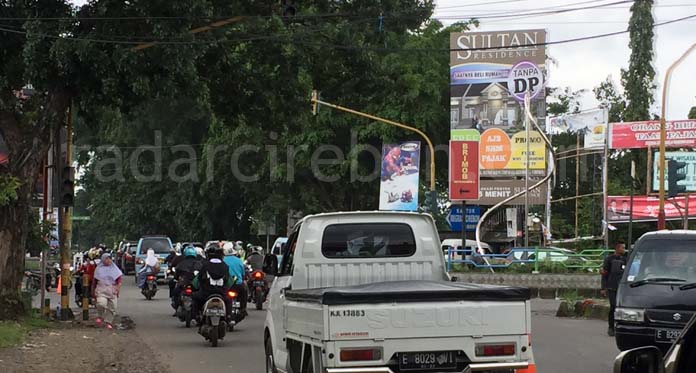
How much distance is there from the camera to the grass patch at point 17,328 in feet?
58.0

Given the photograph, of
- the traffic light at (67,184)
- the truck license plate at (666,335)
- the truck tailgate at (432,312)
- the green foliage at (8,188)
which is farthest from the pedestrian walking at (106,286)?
the truck tailgate at (432,312)

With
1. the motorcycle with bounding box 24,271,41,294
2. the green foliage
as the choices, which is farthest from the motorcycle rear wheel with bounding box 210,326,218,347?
the motorcycle with bounding box 24,271,41,294

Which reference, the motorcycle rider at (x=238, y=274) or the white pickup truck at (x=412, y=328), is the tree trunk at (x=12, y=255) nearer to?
the motorcycle rider at (x=238, y=274)

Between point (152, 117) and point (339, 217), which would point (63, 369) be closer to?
point (339, 217)

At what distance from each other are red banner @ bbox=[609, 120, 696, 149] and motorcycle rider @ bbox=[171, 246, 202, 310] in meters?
37.4

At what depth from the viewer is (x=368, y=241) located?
12.0m

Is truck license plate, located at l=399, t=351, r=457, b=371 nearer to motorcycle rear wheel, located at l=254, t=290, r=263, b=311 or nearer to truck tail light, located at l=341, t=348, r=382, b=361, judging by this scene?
truck tail light, located at l=341, t=348, r=382, b=361

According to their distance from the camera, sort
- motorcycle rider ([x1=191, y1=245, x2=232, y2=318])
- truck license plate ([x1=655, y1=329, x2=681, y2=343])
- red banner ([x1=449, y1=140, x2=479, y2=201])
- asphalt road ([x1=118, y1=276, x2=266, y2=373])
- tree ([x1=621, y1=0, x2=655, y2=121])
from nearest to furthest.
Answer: truck license plate ([x1=655, y1=329, x2=681, y2=343]) → asphalt road ([x1=118, y1=276, x2=266, y2=373]) → motorcycle rider ([x1=191, y1=245, x2=232, y2=318]) → red banner ([x1=449, y1=140, x2=479, y2=201]) → tree ([x1=621, y1=0, x2=655, y2=121])

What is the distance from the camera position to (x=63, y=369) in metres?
14.6

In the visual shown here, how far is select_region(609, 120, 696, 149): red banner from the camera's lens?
5466 cm

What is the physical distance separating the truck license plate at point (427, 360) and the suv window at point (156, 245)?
113ft

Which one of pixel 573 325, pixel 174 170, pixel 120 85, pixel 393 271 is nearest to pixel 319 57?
pixel 120 85

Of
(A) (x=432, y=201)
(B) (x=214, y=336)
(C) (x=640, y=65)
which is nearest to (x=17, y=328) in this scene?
(B) (x=214, y=336)

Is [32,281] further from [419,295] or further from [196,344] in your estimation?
[419,295]
